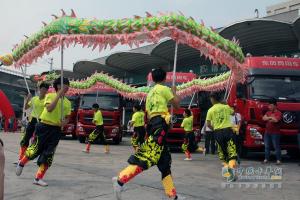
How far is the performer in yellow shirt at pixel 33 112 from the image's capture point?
8492 mm

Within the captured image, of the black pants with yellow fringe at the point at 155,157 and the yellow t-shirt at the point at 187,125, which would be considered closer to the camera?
the black pants with yellow fringe at the point at 155,157

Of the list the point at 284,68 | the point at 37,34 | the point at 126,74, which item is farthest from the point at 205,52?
the point at 126,74

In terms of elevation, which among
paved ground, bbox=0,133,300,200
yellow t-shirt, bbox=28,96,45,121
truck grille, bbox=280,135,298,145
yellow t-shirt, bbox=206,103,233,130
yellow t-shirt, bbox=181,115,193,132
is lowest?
paved ground, bbox=0,133,300,200

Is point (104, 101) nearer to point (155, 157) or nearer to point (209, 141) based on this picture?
point (209, 141)

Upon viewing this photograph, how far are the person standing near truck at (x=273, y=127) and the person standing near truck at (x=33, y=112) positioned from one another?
571 centimetres

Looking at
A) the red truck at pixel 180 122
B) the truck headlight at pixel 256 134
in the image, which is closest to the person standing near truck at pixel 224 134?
the truck headlight at pixel 256 134

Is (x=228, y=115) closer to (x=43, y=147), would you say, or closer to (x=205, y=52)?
(x=205, y=52)

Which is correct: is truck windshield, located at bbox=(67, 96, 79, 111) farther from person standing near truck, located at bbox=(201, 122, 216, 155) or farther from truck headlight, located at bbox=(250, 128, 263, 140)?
truck headlight, located at bbox=(250, 128, 263, 140)

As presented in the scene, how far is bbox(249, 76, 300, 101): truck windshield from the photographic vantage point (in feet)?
36.6

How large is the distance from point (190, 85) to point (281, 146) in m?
4.39

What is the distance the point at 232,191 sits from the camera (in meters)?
6.43

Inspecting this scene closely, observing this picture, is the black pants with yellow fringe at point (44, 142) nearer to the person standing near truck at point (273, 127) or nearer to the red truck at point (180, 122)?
the person standing near truck at point (273, 127)

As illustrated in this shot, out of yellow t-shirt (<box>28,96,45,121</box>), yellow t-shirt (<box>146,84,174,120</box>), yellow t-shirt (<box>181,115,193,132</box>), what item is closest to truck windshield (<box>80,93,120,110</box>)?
yellow t-shirt (<box>181,115,193,132</box>)

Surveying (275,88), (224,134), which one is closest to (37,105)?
(224,134)
